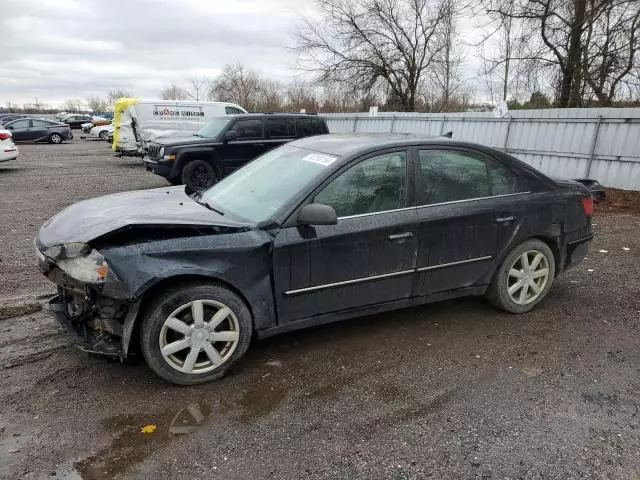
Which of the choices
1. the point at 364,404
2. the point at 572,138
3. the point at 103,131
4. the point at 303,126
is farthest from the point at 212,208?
the point at 103,131

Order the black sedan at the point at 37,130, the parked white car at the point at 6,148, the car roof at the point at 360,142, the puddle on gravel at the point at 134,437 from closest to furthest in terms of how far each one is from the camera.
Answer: the puddle on gravel at the point at 134,437, the car roof at the point at 360,142, the parked white car at the point at 6,148, the black sedan at the point at 37,130

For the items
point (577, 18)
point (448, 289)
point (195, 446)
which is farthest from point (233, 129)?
point (577, 18)

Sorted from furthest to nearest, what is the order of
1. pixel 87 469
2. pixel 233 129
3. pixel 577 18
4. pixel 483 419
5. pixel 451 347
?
pixel 577 18 → pixel 233 129 → pixel 451 347 → pixel 483 419 → pixel 87 469

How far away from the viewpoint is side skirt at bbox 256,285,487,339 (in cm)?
336

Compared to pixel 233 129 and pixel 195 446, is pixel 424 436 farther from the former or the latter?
pixel 233 129

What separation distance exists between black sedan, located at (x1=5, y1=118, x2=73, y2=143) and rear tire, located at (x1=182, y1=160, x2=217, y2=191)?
22.0 meters

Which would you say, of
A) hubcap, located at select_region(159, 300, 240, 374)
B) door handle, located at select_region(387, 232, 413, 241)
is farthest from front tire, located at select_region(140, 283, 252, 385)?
door handle, located at select_region(387, 232, 413, 241)

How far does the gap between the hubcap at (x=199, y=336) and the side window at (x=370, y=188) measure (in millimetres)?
1054

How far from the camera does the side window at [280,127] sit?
38.0 ft

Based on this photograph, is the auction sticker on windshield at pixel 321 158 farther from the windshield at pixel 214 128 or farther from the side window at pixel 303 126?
the side window at pixel 303 126

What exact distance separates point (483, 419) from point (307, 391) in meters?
1.11

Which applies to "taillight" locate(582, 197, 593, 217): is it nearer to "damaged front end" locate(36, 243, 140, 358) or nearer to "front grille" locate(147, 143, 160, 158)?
"damaged front end" locate(36, 243, 140, 358)

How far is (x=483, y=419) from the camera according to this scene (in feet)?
9.35

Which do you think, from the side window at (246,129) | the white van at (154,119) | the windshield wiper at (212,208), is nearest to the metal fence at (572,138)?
the side window at (246,129)
